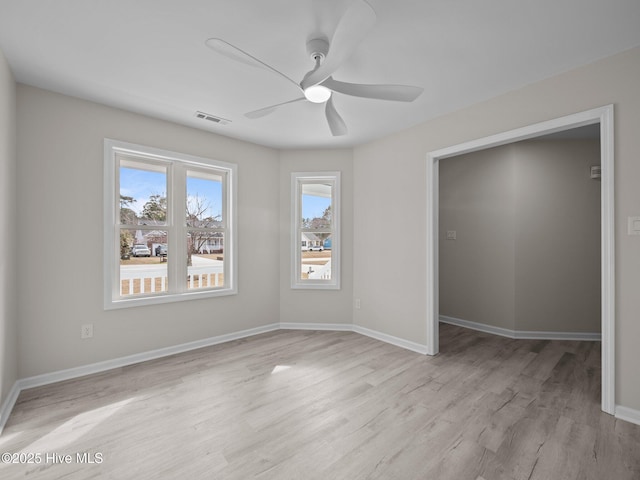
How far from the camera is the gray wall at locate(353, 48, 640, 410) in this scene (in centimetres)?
218

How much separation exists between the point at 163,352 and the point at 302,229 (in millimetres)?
2336

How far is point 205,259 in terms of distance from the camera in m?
3.93

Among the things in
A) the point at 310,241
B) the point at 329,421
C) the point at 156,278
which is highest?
the point at 310,241

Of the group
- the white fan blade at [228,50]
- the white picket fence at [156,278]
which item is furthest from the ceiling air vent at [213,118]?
the white picket fence at [156,278]

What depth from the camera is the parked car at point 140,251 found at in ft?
11.0

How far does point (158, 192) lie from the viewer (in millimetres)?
3545

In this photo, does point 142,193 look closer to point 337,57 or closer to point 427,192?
point 337,57

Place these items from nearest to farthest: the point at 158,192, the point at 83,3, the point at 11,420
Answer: the point at 83,3 < the point at 11,420 < the point at 158,192

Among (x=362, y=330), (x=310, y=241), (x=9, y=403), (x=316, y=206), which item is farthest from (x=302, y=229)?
(x=9, y=403)

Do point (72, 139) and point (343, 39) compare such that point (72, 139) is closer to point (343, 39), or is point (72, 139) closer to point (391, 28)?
point (343, 39)

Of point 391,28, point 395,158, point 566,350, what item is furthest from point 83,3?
point 566,350

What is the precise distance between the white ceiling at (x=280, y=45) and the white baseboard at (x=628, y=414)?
2555 mm

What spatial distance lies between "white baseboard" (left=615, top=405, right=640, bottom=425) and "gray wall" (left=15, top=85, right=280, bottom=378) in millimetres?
3946

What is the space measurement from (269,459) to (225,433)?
1.36 ft
